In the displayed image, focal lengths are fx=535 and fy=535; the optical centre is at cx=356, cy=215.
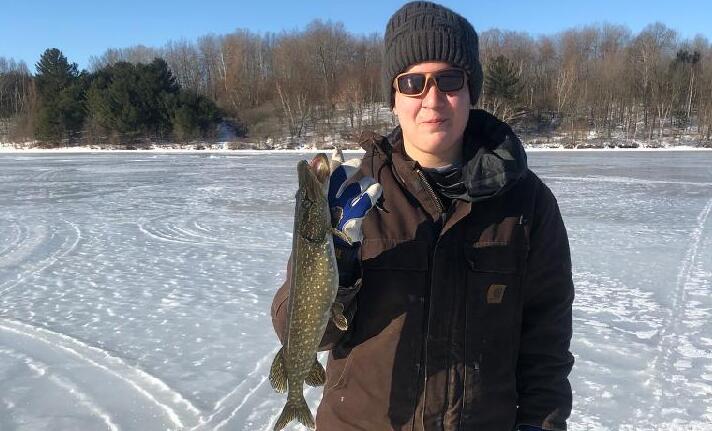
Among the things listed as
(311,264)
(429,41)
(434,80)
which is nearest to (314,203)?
(311,264)

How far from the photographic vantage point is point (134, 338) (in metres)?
4.67

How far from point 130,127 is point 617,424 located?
1948 inches

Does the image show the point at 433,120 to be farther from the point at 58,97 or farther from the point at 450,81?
the point at 58,97

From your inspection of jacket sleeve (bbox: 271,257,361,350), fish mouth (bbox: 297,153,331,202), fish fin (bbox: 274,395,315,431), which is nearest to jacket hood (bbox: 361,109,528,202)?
fish mouth (bbox: 297,153,331,202)

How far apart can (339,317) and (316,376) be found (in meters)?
0.31

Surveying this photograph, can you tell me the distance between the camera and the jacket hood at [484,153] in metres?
1.68

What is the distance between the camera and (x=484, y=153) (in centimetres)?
177

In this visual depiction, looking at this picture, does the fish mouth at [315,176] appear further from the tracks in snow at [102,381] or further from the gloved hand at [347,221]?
the tracks in snow at [102,381]

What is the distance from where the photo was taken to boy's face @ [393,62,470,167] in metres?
1.77

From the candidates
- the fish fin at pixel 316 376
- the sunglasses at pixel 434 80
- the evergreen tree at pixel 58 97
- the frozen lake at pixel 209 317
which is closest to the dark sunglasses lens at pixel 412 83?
the sunglasses at pixel 434 80

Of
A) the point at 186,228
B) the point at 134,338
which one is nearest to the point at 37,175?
the point at 186,228

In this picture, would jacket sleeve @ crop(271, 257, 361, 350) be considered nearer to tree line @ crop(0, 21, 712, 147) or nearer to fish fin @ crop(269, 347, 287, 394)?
fish fin @ crop(269, 347, 287, 394)

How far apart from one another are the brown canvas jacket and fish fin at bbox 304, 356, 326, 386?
5 cm

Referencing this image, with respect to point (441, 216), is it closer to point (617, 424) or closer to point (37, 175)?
point (617, 424)
